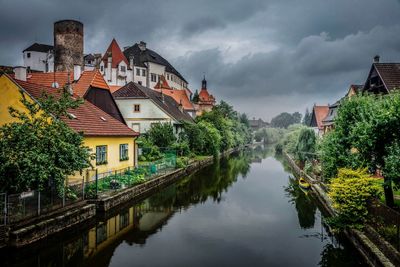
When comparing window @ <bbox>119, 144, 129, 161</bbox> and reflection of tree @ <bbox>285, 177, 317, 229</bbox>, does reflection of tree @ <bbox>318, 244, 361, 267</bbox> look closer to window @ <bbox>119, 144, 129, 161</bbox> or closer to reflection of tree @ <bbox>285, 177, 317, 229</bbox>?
reflection of tree @ <bbox>285, 177, 317, 229</bbox>

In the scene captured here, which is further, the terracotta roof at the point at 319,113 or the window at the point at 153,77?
the window at the point at 153,77

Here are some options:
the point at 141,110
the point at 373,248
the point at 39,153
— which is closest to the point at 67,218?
the point at 39,153

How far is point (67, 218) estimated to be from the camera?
49.3ft

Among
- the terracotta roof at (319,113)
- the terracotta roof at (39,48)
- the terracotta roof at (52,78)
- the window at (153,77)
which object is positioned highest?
the terracotta roof at (39,48)

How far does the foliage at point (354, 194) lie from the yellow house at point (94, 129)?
38.0 ft

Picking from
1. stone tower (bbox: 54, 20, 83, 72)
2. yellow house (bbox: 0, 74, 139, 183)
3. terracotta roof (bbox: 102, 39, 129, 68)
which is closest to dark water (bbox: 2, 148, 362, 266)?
yellow house (bbox: 0, 74, 139, 183)

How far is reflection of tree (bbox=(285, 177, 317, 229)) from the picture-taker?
18281 millimetres

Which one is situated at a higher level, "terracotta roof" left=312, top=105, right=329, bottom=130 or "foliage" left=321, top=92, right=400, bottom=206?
"terracotta roof" left=312, top=105, right=329, bottom=130

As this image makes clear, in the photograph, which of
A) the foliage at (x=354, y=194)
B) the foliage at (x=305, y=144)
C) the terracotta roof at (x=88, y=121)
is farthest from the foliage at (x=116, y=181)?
the foliage at (x=305, y=144)

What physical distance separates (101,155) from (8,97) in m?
6.42

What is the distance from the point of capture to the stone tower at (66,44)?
60938mm

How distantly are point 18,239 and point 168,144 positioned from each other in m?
28.4

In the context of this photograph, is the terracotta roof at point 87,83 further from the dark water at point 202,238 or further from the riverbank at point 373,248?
the riverbank at point 373,248

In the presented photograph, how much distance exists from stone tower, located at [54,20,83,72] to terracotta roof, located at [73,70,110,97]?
3370 centimetres
